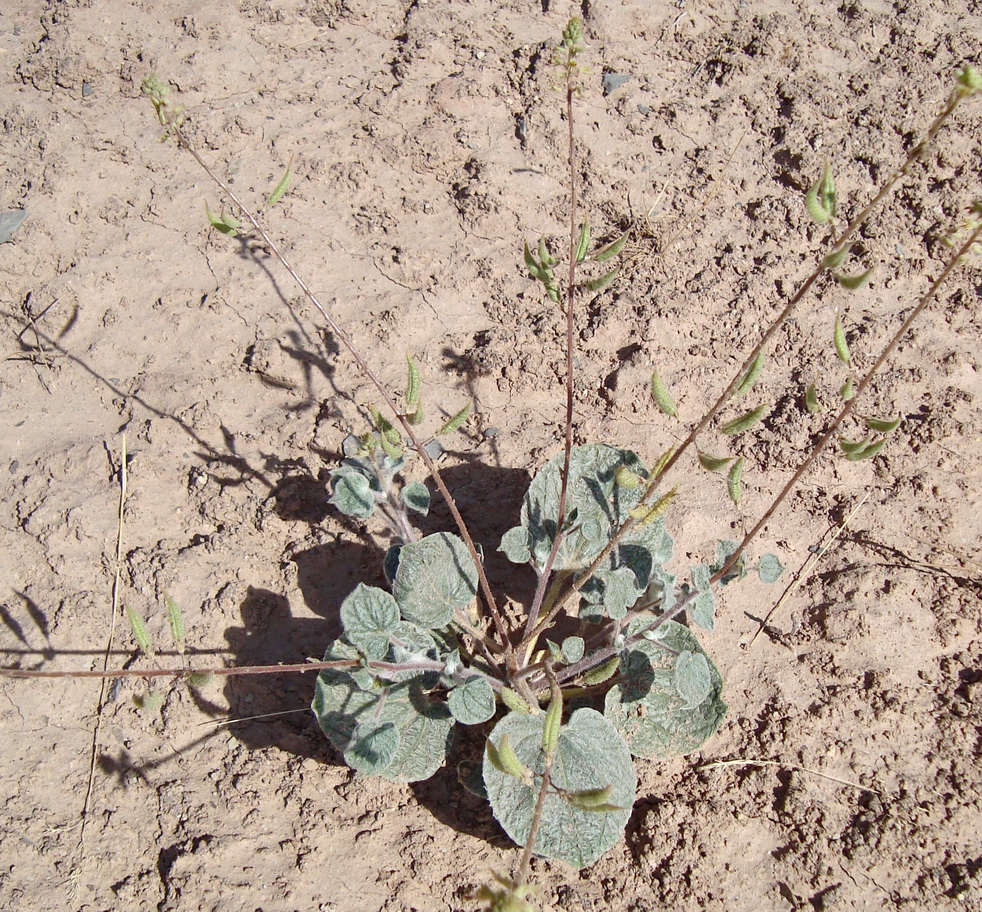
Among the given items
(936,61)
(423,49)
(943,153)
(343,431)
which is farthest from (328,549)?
(936,61)

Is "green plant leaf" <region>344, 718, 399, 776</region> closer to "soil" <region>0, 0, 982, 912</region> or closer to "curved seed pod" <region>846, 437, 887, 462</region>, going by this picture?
"soil" <region>0, 0, 982, 912</region>

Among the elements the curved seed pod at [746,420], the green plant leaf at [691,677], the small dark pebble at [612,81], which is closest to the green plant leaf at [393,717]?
the green plant leaf at [691,677]

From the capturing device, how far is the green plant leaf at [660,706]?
2582 millimetres

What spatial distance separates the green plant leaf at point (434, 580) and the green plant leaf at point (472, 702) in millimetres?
296

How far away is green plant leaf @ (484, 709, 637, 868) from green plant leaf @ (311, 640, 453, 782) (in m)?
0.22

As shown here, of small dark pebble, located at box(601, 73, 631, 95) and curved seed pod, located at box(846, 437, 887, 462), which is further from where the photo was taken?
small dark pebble, located at box(601, 73, 631, 95)

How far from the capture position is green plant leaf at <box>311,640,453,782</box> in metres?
2.52

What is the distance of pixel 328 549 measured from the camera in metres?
3.11

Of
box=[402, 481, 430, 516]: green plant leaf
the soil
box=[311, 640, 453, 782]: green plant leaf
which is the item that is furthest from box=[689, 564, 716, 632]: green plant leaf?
box=[402, 481, 430, 516]: green plant leaf

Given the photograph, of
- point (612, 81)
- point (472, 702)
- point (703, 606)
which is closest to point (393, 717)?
point (472, 702)

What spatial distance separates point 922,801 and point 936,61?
3558 millimetres

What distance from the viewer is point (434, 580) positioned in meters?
2.69

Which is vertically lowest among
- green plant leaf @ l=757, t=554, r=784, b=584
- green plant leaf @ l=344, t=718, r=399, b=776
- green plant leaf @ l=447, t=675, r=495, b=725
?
green plant leaf @ l=344, t=718, r=399, b=776

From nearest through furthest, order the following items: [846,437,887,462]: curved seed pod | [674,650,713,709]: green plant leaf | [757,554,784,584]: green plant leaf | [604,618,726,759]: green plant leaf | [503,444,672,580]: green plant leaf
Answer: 1. [846,437,887,462]: curved seed pod
2. [674,650,713,709]: green plant leaf
3. [757,554,784,584]: green plant leaf
4. [604,618,726,759]: green plant leaf
5. [503,444,672,580]: green plant leaf
